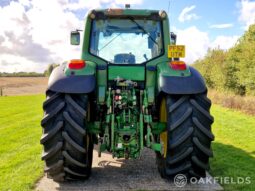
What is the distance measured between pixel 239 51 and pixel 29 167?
26.0 meters

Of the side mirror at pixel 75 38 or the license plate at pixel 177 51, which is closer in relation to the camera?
the license plate at pixel 177 51

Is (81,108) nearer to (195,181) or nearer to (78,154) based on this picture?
(78,154)

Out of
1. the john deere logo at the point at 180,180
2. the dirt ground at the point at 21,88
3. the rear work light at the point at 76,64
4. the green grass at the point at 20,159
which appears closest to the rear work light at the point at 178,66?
the rear work light at the point at 76,64

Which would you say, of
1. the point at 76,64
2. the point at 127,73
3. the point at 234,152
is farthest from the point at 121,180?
the point at 234,152

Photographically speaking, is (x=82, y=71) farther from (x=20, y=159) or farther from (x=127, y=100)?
(x=20, y=159)

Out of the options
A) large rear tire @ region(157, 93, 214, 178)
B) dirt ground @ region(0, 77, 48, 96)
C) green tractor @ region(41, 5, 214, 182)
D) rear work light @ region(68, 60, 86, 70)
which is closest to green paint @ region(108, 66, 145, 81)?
green tractor @ region(41, 5, 214, 182)

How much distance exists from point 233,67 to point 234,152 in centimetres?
2336

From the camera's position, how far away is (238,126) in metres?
12.9

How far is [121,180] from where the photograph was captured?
573 centimetres

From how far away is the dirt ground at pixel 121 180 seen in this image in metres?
5.35

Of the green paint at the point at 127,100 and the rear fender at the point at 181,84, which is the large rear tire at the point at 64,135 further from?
the rear fender at the point at 181,84

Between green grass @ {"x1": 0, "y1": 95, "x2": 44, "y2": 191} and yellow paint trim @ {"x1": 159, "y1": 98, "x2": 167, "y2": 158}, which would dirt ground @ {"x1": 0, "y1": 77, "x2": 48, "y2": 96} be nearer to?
green grass @ {"x1": 0, "y1": 95, "x2": 44, "y2": 191}

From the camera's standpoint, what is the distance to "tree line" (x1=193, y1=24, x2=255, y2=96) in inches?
1011

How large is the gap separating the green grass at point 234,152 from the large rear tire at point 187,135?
598 mm
